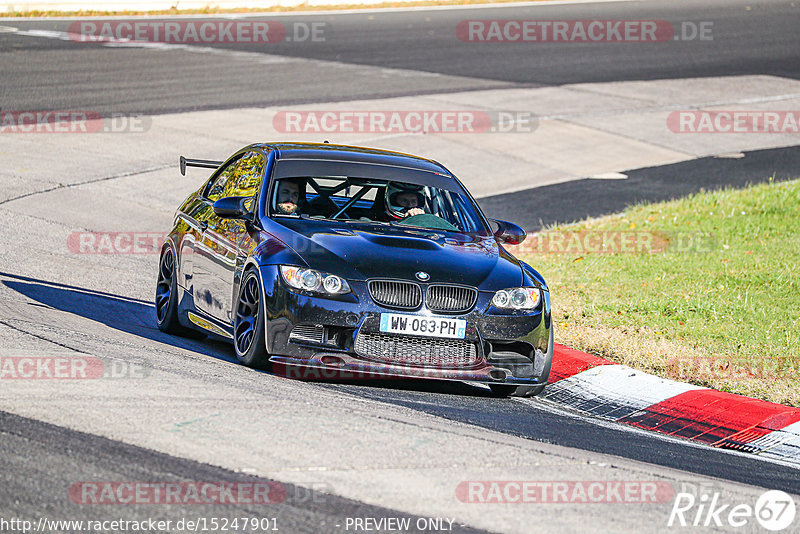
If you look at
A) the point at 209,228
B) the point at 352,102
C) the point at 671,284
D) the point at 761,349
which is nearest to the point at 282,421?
the point at 209,228

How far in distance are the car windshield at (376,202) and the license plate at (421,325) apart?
4.42 ft

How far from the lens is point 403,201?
9.18 metres

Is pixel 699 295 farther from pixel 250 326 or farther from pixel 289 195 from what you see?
pixel 250 326

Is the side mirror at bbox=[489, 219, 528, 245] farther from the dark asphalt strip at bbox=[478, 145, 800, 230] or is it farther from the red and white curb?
the dark asphalt strip at bbox=[478, 145, 800, 230]

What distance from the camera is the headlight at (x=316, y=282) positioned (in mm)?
7574

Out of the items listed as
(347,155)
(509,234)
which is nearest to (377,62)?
(347,155)

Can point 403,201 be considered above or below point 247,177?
below

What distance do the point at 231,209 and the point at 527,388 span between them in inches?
94.8

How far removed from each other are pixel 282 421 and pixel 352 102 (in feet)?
55.7

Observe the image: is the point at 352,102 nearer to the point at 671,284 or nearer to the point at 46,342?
the point at 671,284

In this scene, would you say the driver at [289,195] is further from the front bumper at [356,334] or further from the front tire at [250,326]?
the front bumper at [356,334]

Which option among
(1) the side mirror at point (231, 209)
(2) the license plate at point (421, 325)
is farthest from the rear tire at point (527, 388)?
(1) the side mirror at point (231, 209)

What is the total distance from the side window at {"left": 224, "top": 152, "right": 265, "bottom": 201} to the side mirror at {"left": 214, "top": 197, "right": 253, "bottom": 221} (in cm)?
35

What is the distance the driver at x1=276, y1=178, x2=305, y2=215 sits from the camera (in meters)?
8.69
